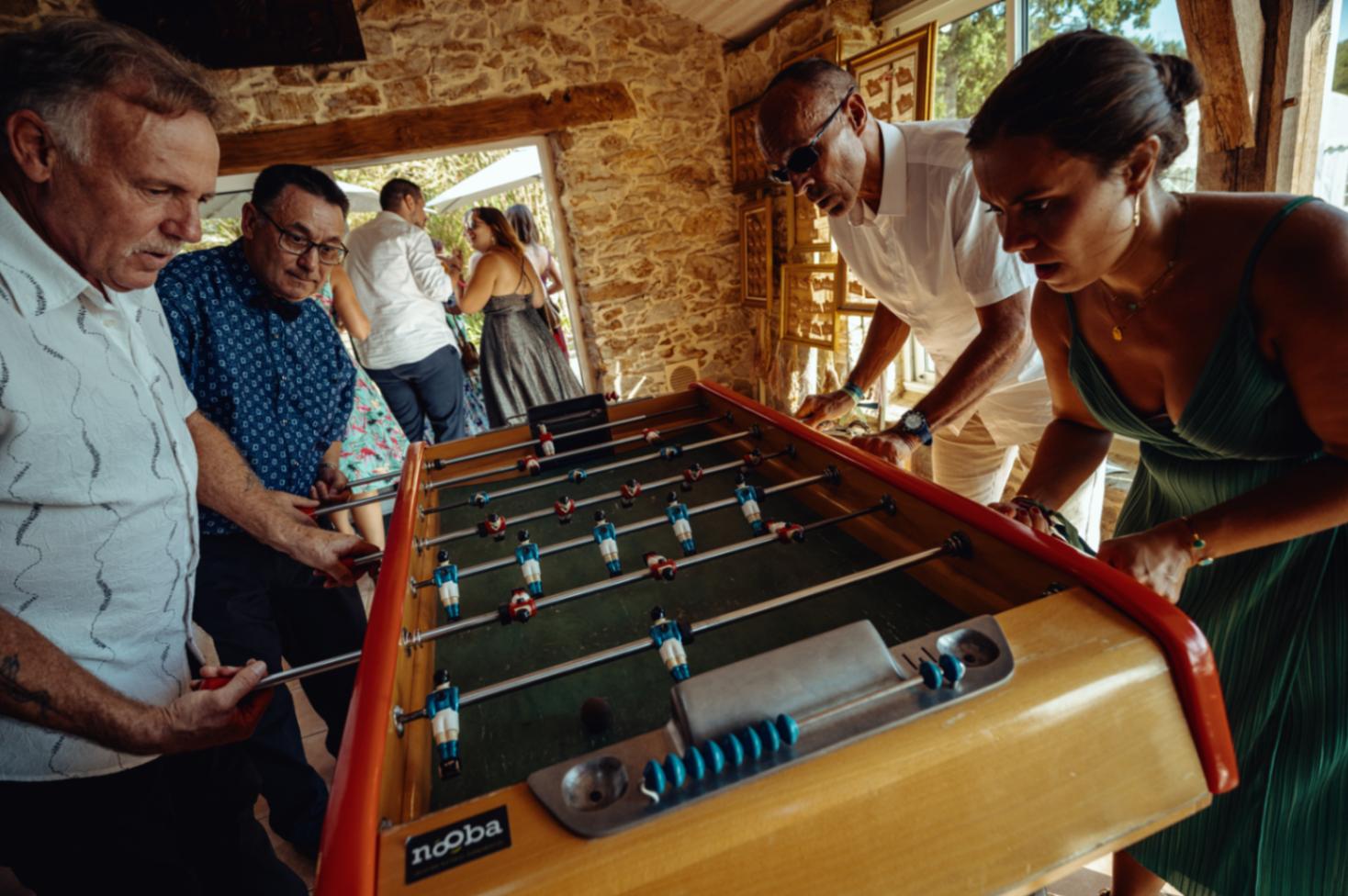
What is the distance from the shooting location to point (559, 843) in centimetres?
61

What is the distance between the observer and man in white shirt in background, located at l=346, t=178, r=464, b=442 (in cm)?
379

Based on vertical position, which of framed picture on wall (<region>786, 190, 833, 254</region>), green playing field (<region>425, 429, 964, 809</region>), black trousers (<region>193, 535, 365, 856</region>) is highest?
framed picture on wall (<region>786, 190, 833, 254</region>)

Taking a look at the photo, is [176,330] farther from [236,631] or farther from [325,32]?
[325,32]

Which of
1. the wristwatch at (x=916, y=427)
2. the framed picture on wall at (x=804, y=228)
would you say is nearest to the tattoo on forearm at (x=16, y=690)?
the wristwatch at (x=916, y=427)

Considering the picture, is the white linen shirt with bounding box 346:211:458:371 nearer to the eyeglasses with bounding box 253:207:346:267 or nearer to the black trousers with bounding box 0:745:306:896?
the eyeglasses with bounding box 253:207:346:267

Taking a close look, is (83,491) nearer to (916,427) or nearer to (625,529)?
(625,529)

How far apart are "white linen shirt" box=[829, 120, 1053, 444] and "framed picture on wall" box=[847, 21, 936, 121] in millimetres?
1513

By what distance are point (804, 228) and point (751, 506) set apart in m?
3.54

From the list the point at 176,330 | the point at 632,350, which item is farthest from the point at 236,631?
the point at 632,350

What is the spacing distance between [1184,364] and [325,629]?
2.50m

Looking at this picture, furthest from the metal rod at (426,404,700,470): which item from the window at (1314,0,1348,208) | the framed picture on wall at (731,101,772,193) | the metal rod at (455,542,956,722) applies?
the framed picture on wall at (731,101,772,193)

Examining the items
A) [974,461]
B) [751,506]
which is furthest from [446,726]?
[974,461]

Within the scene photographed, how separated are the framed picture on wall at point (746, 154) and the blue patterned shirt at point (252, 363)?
12.6 feet

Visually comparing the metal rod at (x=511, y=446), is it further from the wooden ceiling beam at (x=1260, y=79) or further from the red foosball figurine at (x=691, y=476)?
the wooden ceiling beam at (x=1260, y=79)
